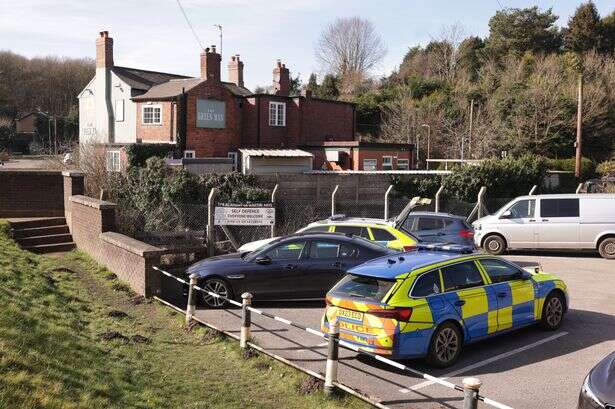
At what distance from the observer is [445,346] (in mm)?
8055

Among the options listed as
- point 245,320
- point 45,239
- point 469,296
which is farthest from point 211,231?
point 469,296

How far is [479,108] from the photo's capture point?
50062 mm

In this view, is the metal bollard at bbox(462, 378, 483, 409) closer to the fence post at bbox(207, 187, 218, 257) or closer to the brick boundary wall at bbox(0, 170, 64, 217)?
the fence post at bbox(207, 187, 218, 257)

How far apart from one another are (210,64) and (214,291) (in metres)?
25.3

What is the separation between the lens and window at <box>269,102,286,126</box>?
38500 millimetres

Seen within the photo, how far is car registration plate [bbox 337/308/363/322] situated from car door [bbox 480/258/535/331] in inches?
85.0

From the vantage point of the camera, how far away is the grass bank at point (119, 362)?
6.31 meters

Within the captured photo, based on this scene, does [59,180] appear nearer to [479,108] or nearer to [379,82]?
[479,108]

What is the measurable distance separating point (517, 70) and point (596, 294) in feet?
144

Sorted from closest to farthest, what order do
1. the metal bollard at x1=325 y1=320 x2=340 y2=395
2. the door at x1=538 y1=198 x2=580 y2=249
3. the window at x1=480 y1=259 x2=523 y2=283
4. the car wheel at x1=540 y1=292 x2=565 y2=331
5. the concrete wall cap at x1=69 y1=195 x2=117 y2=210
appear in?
the metal bollard at x1=325 y1=320 x2=340 y2=395
the window at x1=480 y1=259 x2=523 y2=283
the car wheel at x1=540 y1=292 x2=565 y2=331
the concrete wall cap at x1=69 y1=195 x2=117 y2=210
the door at x1=538 y1=198 x2=580 y2=249

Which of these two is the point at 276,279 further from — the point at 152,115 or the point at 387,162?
the point at 387,162

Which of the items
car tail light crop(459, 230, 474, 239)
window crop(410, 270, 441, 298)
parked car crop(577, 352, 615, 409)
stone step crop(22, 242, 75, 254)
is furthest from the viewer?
stone step crop(22, 242, 75, 254)

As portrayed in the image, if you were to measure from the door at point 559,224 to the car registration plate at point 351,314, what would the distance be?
1267 centimetres

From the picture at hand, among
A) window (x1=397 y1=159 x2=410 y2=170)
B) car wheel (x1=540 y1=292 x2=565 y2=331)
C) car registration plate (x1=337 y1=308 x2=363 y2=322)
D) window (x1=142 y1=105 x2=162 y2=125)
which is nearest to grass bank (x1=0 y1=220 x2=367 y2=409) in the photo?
car registration plate (x1=337 y1=308 x2=363 y2=322)
